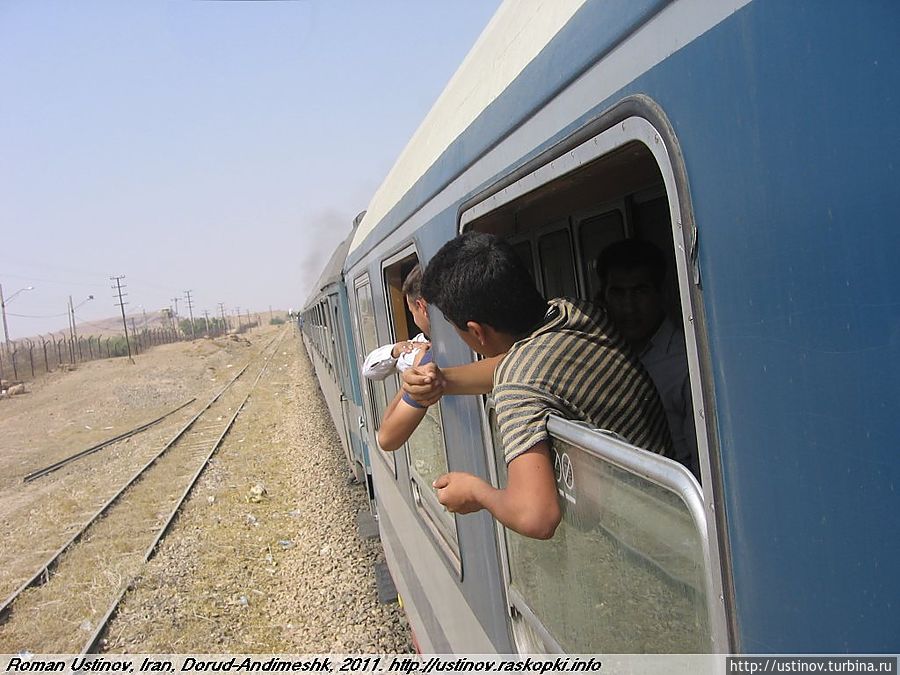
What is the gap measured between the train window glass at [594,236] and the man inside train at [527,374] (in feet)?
3.49

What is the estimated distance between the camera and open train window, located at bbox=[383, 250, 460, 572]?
337cm

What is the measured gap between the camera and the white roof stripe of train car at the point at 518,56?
103 cm

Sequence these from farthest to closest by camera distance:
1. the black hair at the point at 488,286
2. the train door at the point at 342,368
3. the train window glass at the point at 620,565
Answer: the train door at the point at 342,368 < the black hair at the point at 488,286 < the train window glass at the point at 620,565

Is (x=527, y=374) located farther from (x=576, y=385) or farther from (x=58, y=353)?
(x=58, y=353)

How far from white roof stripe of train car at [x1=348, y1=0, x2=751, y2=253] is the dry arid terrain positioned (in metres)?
4.24

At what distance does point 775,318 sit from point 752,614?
42 centimetres

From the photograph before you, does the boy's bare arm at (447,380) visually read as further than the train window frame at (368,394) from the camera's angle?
No

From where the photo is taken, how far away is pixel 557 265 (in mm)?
3352

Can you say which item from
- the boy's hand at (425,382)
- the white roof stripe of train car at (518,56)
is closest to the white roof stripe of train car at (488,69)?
the white roof stripe of train car at (518,56)

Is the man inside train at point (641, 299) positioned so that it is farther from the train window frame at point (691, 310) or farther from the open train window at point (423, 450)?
the open train window at point (423, 450)

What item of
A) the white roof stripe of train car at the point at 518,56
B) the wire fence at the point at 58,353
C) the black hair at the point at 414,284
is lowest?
the black hair at the point at 414,284

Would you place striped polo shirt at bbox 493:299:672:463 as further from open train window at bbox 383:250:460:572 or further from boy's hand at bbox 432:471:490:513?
open train window at bbox 383:250:460:572

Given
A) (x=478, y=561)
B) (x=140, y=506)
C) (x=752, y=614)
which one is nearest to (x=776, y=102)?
(x=752, y=614)

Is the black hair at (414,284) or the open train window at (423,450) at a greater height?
the black hair at (414,284)
